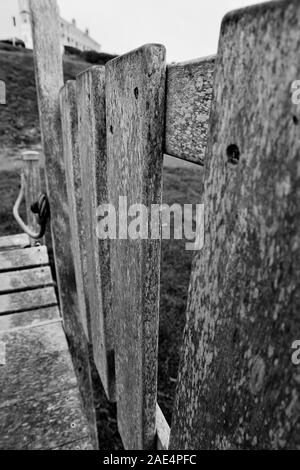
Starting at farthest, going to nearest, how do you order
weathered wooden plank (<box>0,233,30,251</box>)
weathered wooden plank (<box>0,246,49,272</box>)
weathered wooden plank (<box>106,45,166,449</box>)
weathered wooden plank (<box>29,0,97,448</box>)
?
1. weathered wooden plank (<box>0,233,30,251</box>)
2. weathered wooden plank (<box>0,246,49,272</box>)
3. weathered wooden plank (<box>29,0,97,448</box>)
4. weathered wooden plank (<box>106,45,166,449</box>)

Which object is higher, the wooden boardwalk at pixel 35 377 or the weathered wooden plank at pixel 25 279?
the weathered wooden plank at pixel 25 279

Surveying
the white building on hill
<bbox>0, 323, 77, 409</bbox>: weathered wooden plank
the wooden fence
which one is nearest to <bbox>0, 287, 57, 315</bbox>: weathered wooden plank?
<bbox>0, 323, 77, 409</bbox>: weathered wooden plank

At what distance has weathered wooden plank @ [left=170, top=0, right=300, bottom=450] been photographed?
0.33 metres

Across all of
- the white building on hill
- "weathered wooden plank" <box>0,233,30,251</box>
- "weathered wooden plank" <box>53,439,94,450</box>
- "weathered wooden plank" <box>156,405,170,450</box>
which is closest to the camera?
"weathered wooden plank" <box>156,405,170,450</box>

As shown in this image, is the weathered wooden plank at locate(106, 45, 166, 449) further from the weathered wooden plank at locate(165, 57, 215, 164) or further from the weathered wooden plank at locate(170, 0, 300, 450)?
the weathered wooden plank at locate(170, 0, 300, 450)

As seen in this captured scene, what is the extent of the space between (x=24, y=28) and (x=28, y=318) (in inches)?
1243

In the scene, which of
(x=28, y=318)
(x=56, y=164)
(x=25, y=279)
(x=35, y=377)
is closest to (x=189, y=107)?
(x=35, y=377)

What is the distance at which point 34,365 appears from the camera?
5.79ft

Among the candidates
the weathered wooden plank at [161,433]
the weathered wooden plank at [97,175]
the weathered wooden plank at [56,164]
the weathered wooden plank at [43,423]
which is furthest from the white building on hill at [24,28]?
the weathered wooden plank at [161,433]

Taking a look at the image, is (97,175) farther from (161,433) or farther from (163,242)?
(163,242)

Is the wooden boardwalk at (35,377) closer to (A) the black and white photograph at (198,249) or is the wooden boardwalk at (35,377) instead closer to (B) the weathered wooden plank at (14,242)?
(A) the black and white photograph at (198,249)

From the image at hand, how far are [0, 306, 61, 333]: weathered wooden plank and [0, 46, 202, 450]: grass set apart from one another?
1.27m

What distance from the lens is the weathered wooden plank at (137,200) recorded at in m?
0.66
